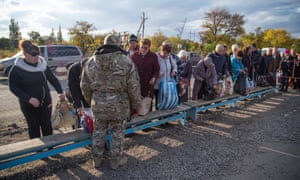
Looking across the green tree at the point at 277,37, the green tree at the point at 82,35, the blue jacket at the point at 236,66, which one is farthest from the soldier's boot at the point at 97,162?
the green tree at the point at 277,37

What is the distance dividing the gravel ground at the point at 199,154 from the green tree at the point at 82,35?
1052 inches

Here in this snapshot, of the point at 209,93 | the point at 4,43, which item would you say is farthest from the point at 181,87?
the point at 4,43

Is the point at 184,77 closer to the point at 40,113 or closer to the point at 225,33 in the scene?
the point at 40,113

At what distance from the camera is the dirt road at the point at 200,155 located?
270 cm

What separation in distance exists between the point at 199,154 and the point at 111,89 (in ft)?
6.07

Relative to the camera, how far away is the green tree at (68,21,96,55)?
94.4ft

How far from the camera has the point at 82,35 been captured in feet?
95.9

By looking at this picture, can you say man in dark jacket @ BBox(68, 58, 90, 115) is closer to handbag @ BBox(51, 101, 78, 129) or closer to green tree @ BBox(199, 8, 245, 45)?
handbag @ BBox(51, 101, 78, 129)

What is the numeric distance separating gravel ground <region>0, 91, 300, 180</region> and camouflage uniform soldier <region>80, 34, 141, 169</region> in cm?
52

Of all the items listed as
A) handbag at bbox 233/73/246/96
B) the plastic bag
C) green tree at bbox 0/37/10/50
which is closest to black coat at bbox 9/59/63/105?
the plastic bag

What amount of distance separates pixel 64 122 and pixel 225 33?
47.4 meters

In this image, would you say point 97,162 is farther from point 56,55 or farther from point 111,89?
point 56,55

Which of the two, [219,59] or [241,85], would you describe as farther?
[241,85]

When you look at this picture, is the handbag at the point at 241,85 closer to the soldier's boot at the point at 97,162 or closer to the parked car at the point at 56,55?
the soldier's boot at the point at 97,162
